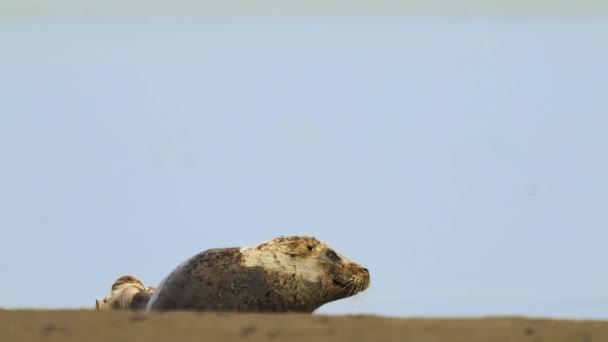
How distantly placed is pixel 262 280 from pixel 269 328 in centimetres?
361

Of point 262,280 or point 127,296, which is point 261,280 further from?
point 127,296

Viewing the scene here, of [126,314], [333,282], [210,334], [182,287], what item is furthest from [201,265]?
[210,334]

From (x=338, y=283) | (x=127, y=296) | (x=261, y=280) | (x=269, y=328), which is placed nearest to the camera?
(x=269, y=328)

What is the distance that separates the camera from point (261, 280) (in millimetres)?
14883

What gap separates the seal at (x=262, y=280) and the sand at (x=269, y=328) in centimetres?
265

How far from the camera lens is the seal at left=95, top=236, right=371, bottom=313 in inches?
581

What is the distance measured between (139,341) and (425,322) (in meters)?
2.18

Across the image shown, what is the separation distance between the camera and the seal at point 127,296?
1644 cm

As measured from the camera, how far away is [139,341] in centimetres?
1079

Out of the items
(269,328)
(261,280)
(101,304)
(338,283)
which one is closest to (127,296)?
(101,304)

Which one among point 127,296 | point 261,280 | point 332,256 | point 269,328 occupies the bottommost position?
point 269,328

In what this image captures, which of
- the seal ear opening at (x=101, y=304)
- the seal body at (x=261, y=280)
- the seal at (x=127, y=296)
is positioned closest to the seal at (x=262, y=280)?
the seal body at (x=261, y=280)

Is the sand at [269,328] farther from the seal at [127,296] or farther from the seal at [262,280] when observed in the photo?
the seal at [127,296]

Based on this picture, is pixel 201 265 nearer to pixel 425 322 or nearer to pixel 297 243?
pixel 297 243
